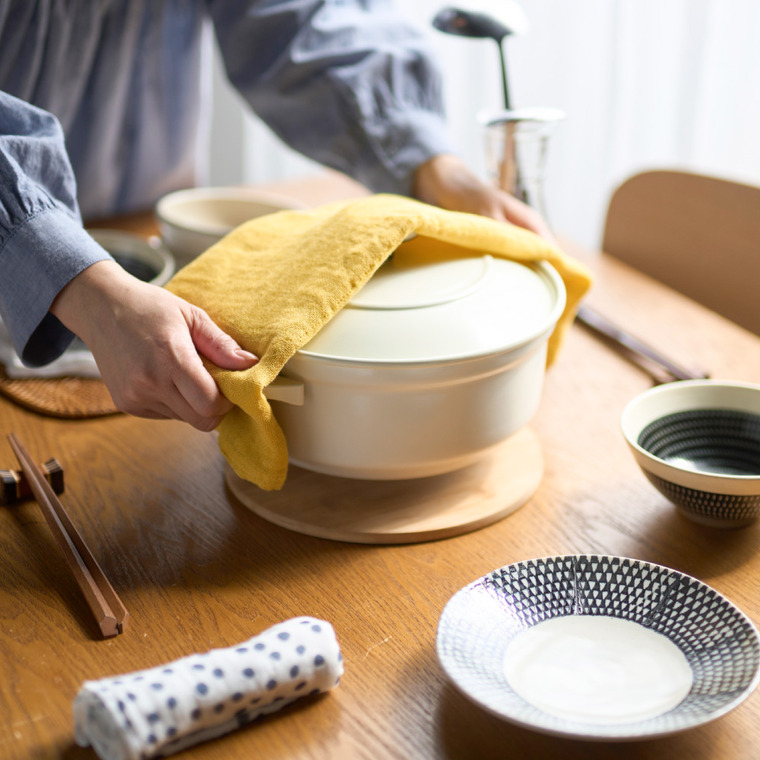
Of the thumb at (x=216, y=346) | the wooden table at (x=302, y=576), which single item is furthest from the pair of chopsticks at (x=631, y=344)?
the thumb at (x=216, y=346)

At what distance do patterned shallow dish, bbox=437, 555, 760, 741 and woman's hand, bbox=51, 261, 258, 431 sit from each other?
240 mm

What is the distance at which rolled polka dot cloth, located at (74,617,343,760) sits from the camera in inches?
18.3

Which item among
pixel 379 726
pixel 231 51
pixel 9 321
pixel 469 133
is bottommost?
pixel 469 133

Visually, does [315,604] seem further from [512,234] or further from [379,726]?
[512,234]

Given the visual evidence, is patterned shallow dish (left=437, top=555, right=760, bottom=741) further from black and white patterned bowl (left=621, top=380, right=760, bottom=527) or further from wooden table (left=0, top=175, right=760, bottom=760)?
black and white patterned bowl (left=621, top=380, right=760, bottom=527)

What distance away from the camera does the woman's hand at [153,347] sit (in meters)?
0.63

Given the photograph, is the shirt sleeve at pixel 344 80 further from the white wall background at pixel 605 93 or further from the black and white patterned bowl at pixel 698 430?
the white wall background at pixel 605 93

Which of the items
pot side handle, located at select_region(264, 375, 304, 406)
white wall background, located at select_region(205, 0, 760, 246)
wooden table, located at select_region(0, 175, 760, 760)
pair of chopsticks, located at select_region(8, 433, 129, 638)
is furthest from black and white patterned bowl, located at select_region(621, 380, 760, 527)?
white wall background, located at select_region(205, 0, 760, 246)

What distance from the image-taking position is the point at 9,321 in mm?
740

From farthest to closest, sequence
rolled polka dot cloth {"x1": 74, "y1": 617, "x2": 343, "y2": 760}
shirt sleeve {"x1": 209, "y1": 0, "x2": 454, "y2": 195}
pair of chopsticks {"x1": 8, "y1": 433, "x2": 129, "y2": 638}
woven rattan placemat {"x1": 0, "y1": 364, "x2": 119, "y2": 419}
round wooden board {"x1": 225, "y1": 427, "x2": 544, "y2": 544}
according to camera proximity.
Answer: shirt sleeve {"x1": 209, "y1": 0, "x2": 454, "y2": 195}
woven rattan placemat {"x1": 0, "y1": 364, "x2": 119, "y2": 419}
round wooden board {"x1": 225, "y1": 427, "x2": 544, "y2": 544}
pair of chopsticks {"x1": 8, "y1": 433, "x2": 129, "y2": 638}
rolled polka dot cloth {"x1": 74, "y1": 617, "x2": 343, "y2": 760}

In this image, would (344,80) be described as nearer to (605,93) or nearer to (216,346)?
(216,346)

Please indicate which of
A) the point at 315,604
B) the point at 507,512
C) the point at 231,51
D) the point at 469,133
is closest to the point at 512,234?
the point at 507,512

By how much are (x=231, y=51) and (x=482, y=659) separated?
0.94 m

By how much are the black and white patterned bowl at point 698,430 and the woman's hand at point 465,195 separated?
237mm
